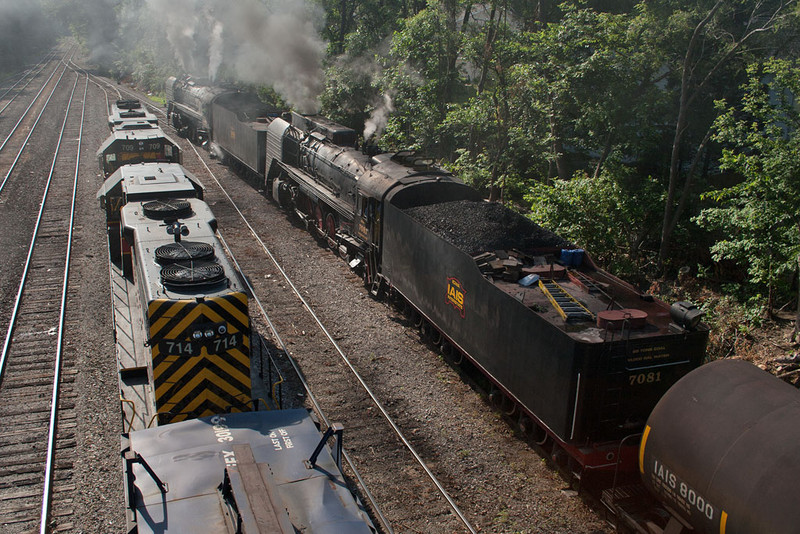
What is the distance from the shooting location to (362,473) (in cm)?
940

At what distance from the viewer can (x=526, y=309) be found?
9.29 m

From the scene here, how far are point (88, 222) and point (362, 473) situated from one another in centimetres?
1584

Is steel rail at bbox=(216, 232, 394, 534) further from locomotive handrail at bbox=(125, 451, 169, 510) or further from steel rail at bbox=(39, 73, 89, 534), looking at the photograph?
steel rail at bbox=(39, 73, 89, 534)

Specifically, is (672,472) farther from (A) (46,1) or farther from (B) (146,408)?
(A) (46,1)

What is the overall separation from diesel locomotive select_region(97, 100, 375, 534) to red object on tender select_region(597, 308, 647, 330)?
417 cm

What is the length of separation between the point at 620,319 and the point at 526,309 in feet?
4.38

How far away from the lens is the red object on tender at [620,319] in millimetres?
8648

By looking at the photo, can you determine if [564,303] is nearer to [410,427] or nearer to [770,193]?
[410,427]

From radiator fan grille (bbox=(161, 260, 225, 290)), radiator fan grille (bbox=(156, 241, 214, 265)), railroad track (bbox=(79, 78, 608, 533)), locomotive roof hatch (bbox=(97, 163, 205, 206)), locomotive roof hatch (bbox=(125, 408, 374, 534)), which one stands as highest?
locomotive roof hatch (bbox=(97, 163, 205, 206))

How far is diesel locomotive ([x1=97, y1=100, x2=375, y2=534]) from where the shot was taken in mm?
5164

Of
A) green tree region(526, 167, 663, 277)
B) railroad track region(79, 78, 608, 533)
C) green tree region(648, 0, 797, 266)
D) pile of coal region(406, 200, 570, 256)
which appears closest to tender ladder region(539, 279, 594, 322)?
pile of coal region(406, 200, 570, 256)

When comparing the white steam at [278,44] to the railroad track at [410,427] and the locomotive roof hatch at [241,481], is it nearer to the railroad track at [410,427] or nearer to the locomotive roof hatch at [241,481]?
the railroad track at [410,427]

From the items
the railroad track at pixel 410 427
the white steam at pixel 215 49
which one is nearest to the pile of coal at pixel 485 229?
the railroad track at pixel 410 427

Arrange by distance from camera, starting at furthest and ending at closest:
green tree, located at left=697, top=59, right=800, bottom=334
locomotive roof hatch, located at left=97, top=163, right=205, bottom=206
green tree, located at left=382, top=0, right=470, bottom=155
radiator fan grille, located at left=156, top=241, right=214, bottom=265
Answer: green tree, located at left=382, top=0, right=470, bottom=155, green tree, located at left=697, top=59, right=800, bottom=334, locomotive roof hatch, located at left=97, top=163, right=205, bottom=206, radiator fan grille, located at left=156, top=241, right=214, bottom=265
